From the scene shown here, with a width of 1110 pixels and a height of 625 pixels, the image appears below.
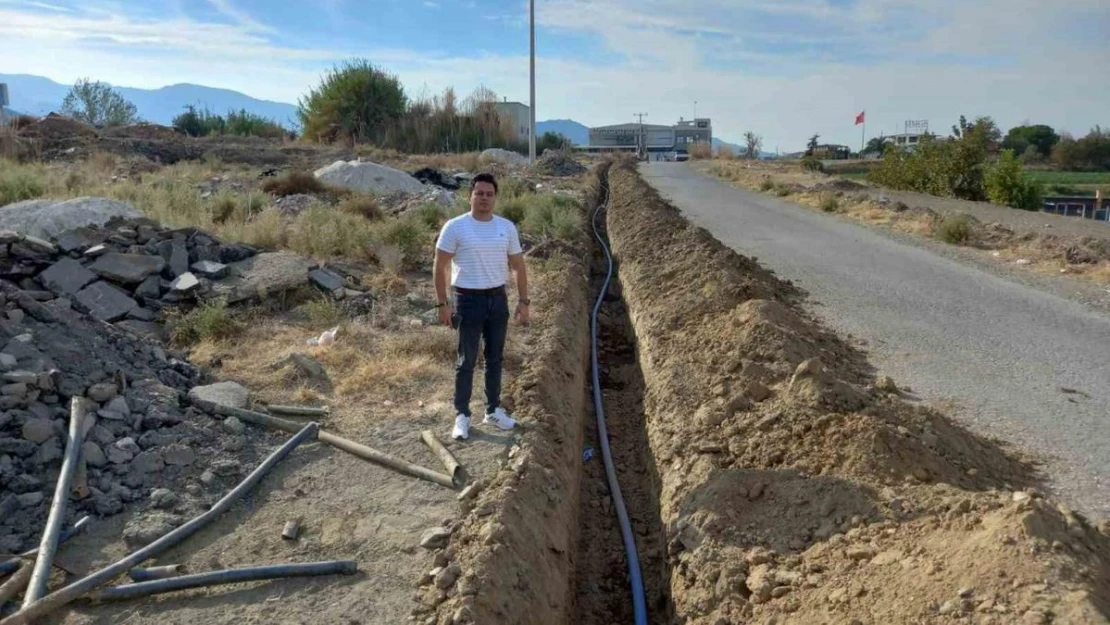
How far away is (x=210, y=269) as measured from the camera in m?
9.47

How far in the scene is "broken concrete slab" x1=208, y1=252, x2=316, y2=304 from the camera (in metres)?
9.09

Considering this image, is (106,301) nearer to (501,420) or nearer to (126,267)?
(126,267)

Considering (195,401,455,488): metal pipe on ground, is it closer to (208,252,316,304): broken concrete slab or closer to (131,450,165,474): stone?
(131,450,165,474): stone

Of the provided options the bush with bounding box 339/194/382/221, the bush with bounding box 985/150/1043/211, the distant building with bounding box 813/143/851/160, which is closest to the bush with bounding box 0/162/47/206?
the bush with bounding box 339/194/382/221

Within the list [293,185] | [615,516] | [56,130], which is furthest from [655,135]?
[615,516]

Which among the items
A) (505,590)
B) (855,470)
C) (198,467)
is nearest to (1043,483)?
(855,470)

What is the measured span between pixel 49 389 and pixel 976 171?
106 ft

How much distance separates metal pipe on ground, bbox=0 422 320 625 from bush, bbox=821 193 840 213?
1984 centimetres

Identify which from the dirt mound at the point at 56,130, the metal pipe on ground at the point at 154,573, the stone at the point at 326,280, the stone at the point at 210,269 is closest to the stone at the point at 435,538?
the metal pipe on ground at the point at 154,573

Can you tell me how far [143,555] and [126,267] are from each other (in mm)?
5855

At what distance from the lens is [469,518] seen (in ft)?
15.0

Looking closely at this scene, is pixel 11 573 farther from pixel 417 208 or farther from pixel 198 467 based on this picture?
pixel 417 208

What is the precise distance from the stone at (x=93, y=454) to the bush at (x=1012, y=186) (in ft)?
A: 94.7

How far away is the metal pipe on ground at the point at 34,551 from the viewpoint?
4.00m
